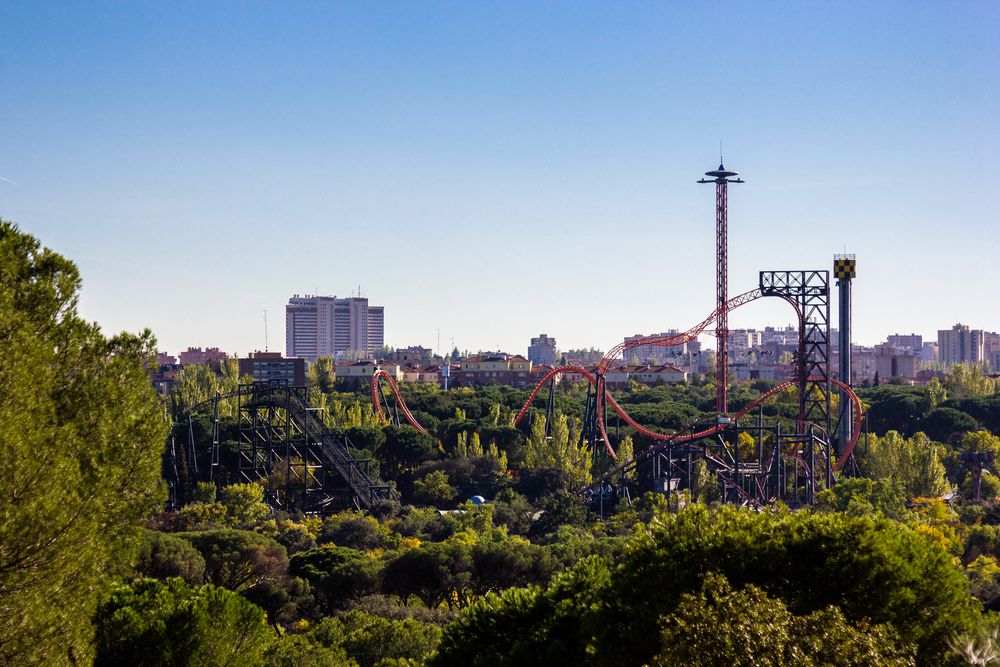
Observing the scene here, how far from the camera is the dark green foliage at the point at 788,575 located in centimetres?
1432

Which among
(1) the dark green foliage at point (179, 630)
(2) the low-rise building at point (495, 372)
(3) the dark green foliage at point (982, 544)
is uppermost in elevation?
(2) the low-rise building at point (495, 372)

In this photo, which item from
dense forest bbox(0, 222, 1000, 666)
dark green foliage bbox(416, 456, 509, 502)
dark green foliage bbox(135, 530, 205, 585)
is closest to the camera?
dense forest bbox(0, 222, 1000, 666)

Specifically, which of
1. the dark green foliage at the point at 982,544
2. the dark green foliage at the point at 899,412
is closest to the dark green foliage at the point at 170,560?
the dark green foliage at the point at 982,544

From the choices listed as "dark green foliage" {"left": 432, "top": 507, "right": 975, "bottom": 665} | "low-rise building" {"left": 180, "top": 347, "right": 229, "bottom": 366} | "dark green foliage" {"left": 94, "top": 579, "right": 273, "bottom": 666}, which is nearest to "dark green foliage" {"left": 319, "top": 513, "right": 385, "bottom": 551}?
"dark green foliage" {"left": 94, "top": 579, "right": 273, "bottom": 666}

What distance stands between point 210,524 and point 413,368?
9860 centimetres

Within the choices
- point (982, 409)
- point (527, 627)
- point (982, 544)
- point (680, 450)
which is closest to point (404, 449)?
point (680, 450)

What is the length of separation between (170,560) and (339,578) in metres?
4.61

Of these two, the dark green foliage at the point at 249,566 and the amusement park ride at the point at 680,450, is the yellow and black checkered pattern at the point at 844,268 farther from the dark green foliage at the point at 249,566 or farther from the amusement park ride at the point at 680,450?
the dark green foliage at the point at 249,566

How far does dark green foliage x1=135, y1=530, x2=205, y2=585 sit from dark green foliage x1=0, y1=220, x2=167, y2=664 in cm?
1696

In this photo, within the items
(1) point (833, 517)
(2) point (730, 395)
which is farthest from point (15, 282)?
(2) point (730, 395)

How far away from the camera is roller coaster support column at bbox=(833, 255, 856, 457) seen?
5581 centimetres

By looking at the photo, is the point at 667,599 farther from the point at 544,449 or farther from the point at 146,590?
the point at 544,449

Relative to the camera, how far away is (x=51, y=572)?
468 inches

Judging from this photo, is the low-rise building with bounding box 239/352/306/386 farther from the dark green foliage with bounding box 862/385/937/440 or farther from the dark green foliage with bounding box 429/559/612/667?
the dark green foliage with bounding box 429/559/612/667
